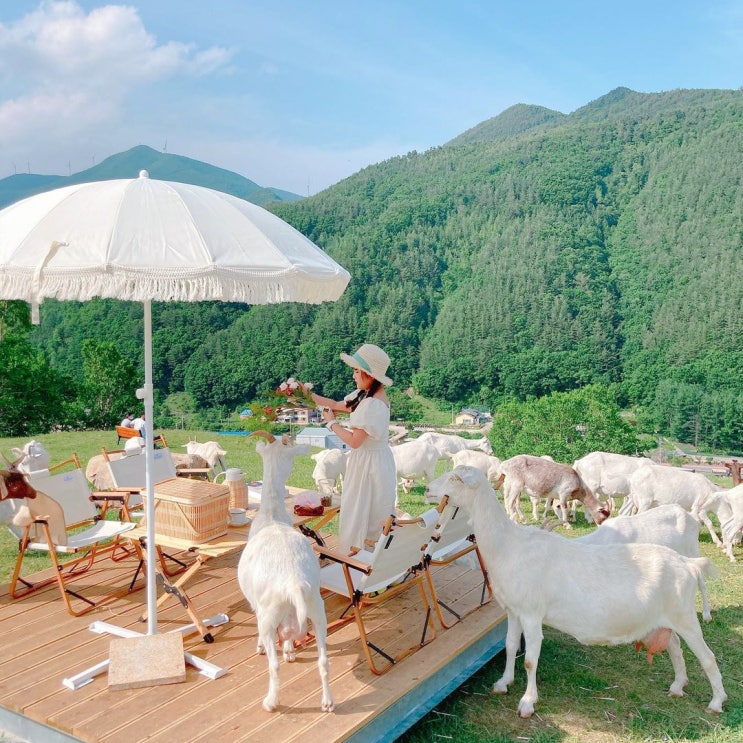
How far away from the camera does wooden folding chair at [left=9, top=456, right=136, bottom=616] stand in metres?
4.71

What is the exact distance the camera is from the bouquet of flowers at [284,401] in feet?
13.6

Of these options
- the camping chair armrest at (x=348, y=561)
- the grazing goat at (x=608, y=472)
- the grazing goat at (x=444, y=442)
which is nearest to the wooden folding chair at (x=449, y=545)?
the camping chair armrest at (x=348, y=561)

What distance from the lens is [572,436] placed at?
63.4 feet

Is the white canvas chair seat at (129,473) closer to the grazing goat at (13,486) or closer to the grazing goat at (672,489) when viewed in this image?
the grazing goat at (13,486)

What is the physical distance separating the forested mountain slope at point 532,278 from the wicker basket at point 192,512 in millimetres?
62566

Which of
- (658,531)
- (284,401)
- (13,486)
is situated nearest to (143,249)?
(284,401)

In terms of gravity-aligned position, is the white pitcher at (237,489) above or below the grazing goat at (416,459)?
above

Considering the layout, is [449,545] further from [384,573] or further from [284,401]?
[284,401]

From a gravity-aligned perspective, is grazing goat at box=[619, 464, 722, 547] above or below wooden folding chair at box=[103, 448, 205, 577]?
below

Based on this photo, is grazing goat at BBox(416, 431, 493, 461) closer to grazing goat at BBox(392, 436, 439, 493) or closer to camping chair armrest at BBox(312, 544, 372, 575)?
grazing goat at BBox(392, 436, 439, 493)

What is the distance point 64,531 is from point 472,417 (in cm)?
6653

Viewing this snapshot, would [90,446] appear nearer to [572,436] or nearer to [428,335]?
[572,436]

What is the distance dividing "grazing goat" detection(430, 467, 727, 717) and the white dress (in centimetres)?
70

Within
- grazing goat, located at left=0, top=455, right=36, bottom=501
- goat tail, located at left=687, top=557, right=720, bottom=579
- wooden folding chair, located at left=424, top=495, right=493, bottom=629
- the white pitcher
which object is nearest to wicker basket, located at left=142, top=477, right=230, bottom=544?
the white pitcher
